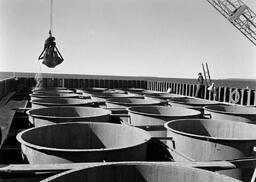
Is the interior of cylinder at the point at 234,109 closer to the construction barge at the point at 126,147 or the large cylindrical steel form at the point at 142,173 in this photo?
the construction barge at the point at 126,147

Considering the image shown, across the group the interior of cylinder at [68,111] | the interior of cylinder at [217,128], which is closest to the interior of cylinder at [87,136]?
the interior of cylinder at [217,128]

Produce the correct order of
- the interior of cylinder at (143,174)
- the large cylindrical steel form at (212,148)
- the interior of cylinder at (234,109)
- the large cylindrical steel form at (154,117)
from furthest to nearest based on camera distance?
the interior of cylinder at (234,109) → the large cylindrical steel form at (154,117) → the large cylindrical steel form at (212,148) → the interior of cylinder at (143,174)

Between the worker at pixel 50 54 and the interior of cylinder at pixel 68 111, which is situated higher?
the worker at pixel 50 54

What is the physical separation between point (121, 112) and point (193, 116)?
12.6 ft

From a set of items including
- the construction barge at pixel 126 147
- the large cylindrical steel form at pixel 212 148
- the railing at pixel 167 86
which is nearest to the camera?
the construction barge at pixel 126 147

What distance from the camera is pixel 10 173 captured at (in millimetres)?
5879

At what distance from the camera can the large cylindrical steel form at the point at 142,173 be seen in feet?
17.8

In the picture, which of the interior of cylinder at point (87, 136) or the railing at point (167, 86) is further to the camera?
the railing at point (167, 86)

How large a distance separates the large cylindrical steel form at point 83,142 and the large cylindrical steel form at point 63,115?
784 mm

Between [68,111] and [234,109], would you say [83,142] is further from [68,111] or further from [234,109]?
[234,109]

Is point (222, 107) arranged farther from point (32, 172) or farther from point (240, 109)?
point (32, 172)

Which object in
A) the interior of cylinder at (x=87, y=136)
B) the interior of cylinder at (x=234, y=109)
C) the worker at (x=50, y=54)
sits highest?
the worker at (x=50, y=54)

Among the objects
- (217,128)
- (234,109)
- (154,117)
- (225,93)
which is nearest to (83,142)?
(154,117)

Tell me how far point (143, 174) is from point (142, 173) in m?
0.03
